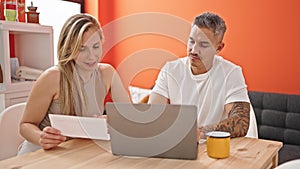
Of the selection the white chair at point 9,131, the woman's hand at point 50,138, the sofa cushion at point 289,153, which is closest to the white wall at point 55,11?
the white chair at point 9,131

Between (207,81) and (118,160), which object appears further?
(207,81)

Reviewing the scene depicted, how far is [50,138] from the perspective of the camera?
47.1 inches

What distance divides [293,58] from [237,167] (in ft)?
6.57

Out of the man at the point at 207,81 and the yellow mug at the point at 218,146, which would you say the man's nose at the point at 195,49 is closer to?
the man at the point at 207,81

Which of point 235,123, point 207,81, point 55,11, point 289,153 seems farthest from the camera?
point 55,11

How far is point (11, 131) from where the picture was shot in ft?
5.27

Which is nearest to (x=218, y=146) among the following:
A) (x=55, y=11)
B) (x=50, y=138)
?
(x=50, y=138)

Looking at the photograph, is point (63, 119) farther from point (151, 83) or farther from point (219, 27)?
point (151, 83)

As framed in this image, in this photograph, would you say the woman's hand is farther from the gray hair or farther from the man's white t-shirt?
the gray hair

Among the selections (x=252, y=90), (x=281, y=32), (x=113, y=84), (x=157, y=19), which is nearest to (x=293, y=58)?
(x=281, y=32)

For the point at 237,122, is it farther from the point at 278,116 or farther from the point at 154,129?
the point at 278,116

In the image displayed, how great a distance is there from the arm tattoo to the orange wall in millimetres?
1507

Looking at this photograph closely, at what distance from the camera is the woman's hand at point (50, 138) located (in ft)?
3.89

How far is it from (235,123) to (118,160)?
56 centimetres
